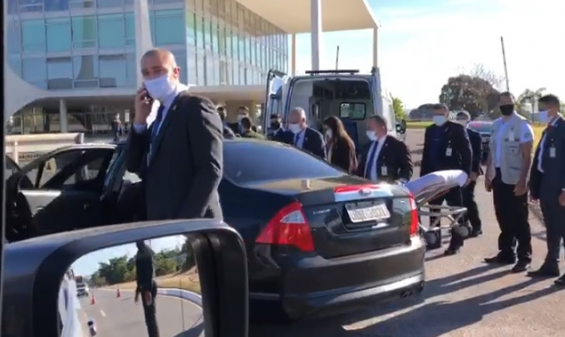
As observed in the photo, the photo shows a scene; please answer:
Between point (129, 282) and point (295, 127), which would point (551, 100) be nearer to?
point (295, 127)

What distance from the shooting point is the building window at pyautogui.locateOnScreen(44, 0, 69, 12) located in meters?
41.1

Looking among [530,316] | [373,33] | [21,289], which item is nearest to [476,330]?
[530,316]

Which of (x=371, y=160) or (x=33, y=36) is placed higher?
(x=33, y=36)

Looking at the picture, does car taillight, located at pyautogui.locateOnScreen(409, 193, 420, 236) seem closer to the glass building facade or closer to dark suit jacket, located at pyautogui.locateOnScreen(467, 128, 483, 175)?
dark suit jacket, located at pyautogui.locateOnScreen(467, 128, 483, 175)

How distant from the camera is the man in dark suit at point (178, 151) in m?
3.95

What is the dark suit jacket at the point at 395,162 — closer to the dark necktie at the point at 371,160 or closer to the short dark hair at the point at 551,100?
the dark necktie at the point at 371,160

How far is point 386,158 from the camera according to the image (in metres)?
7.80

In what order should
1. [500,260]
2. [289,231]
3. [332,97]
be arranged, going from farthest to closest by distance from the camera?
[332,97] → [500,260] → [289,231]

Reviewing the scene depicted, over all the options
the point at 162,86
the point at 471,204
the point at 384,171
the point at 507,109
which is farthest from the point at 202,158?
the point at 471,204

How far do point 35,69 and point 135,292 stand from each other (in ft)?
140

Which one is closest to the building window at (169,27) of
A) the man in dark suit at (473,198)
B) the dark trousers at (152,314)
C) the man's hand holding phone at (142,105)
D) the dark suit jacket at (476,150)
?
the dark suit jacket at (476,150)

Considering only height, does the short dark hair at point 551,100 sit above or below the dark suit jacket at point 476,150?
above

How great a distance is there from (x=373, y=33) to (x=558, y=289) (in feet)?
167

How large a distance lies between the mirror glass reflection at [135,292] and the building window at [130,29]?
40301mm
